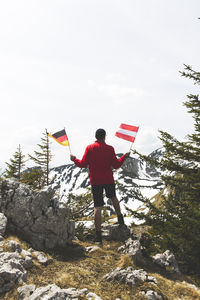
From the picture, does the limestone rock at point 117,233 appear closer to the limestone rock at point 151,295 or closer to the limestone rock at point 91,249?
the limestone rock at point 91,249

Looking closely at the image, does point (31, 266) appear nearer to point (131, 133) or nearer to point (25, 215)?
point (25, 215)

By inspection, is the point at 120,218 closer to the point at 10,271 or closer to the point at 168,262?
the point at 168,262

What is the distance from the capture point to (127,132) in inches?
322

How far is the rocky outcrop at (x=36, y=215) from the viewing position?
6.66 metres

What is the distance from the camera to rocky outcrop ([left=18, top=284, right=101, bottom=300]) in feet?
12.3

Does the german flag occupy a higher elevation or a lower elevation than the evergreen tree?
higher

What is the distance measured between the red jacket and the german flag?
2.55 ft

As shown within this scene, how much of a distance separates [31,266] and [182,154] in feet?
19.3

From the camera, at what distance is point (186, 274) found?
6.21m

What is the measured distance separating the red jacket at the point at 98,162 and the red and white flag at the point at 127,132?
1008 millimetres

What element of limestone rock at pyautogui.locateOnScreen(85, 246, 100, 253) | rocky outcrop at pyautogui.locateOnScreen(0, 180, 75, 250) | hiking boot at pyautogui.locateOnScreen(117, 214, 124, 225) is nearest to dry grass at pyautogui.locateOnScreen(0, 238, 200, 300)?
limestone rock at pyautogui.locateOnScreen(85, 246, 100, 253)

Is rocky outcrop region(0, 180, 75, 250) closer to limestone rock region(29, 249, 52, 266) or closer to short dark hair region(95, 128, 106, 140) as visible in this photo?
limestone rock region(29, 249, 52, 266)

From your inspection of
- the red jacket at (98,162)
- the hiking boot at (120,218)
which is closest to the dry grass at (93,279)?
the hiking boot at (120,218)

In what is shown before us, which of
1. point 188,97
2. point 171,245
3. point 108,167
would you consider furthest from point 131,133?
point 171,245
